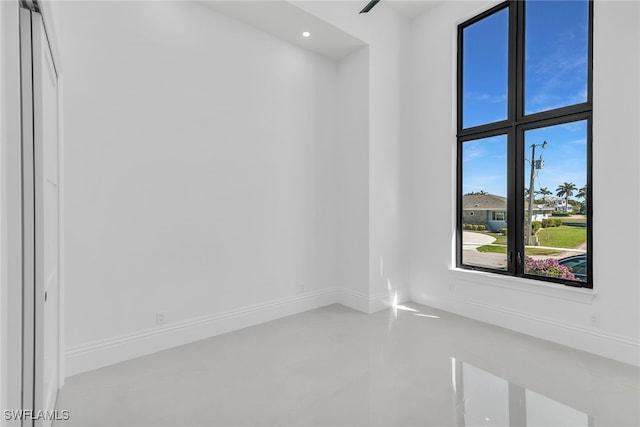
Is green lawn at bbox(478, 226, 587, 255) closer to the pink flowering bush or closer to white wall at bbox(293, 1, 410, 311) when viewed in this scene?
the pink flowering bush

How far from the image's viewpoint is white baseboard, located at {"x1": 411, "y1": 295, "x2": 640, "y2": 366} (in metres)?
2.69

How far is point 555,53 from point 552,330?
107 inches

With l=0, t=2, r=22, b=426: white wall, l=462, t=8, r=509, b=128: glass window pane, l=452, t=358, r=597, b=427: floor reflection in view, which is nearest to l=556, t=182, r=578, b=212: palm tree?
l=462, t=8, r=509, b=128: glass window pane

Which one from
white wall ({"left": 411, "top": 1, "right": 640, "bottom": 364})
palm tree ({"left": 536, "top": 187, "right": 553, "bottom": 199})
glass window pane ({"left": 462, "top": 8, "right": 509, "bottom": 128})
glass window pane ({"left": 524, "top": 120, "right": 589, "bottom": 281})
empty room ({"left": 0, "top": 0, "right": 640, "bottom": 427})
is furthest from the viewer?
glass window pane ({"left": 462, "top": 8, "right": 509, "bottom": 128})

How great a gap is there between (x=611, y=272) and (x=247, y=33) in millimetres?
4165

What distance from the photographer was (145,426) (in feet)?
6.27

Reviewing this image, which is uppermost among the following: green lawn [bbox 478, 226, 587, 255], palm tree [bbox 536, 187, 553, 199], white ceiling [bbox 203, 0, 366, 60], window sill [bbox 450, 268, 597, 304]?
white ceiling [bbox 203, 0, 366, 60]

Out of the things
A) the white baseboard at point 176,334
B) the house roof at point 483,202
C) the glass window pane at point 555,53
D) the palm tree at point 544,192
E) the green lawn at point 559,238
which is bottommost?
the white baseboard at point 176,334

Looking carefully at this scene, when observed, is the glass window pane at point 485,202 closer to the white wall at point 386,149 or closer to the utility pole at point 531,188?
the utility pole at point 531,188

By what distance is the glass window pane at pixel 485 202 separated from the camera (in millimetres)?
3633

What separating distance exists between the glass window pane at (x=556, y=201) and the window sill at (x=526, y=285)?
0.17 meters

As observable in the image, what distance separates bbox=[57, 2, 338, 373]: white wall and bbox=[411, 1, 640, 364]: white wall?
56.6 inches

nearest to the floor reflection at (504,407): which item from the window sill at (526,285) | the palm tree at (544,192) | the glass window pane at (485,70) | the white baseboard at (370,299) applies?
the window sill at (526,285)

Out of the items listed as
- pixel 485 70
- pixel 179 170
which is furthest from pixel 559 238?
pixel 179 170
